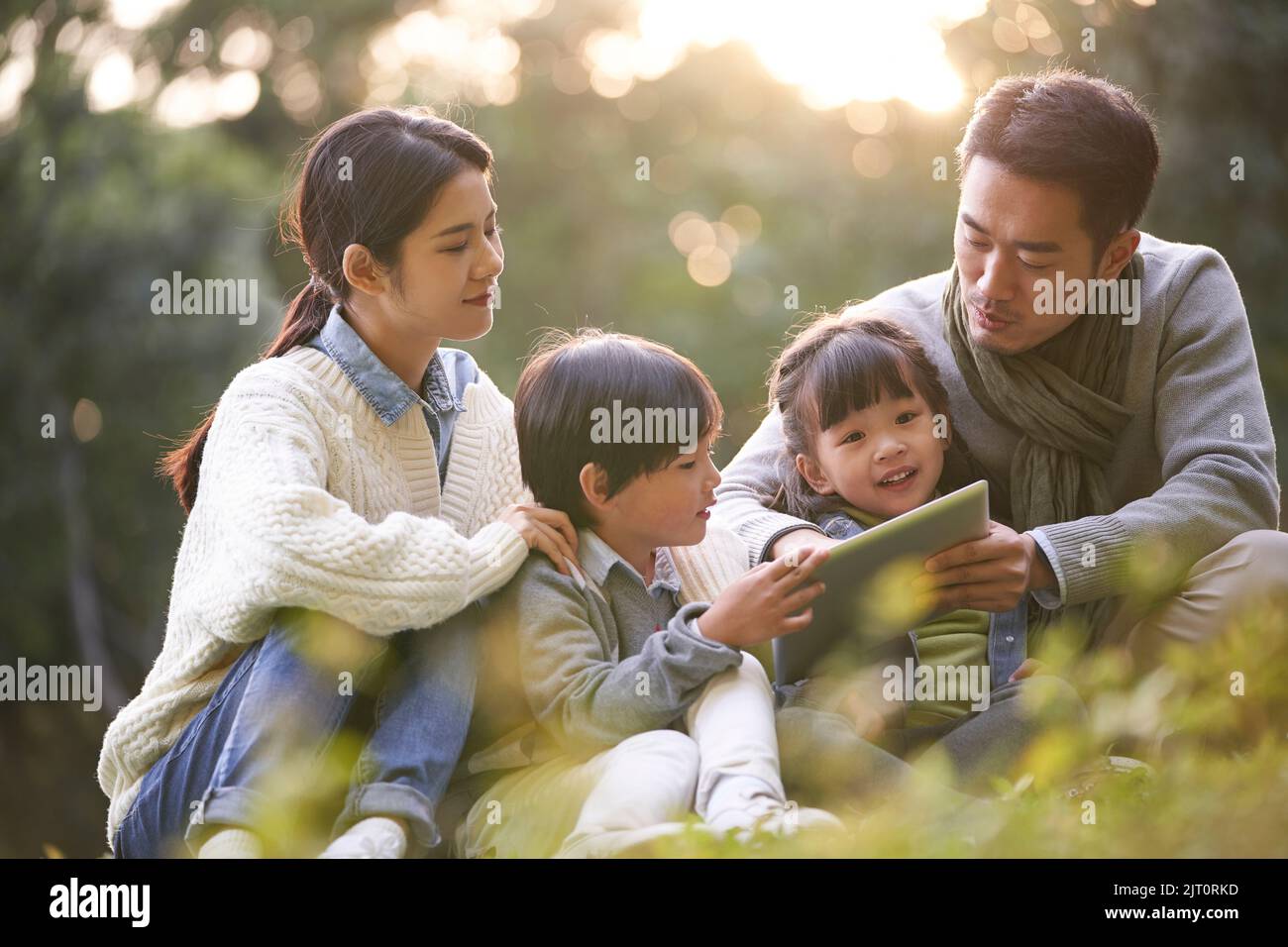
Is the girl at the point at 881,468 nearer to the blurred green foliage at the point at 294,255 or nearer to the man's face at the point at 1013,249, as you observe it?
the man's face at the point at 1013,249

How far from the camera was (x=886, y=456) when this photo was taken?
8.39ft

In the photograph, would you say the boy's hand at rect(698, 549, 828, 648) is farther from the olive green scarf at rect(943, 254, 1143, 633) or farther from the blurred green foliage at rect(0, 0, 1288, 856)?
the blurred green foliage at rect(0, 0, 1288, 856)

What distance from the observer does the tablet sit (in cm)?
221

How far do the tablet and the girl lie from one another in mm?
70

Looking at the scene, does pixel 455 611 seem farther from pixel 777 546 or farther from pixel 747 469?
pixel 747 469

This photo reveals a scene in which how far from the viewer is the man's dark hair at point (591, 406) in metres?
2.39

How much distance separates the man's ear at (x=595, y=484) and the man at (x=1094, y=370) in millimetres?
316

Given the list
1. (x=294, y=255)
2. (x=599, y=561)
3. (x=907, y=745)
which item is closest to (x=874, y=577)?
(x=907, y=745)

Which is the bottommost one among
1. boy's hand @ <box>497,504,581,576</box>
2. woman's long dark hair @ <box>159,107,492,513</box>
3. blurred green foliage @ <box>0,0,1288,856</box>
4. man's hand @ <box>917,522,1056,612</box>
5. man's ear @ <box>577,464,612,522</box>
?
man's hand @ <box>917,522,1056,612</box>

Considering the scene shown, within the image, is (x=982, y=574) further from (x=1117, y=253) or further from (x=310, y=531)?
(x=310, y=531)

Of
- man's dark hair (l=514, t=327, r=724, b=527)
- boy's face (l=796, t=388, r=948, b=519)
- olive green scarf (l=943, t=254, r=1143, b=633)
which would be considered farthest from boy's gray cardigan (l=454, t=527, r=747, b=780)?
olive green scarf (l=943, t=254, r=1143, b=633)

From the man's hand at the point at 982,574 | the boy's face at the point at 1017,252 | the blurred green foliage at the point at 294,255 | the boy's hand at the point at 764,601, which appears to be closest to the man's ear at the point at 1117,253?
the boy's face at the point at 1017,252

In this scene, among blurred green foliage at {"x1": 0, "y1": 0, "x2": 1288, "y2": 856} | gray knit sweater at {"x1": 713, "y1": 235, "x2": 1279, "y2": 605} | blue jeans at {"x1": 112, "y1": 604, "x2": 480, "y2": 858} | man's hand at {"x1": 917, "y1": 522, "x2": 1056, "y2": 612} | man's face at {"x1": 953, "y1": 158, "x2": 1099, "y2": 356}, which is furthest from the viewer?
blurred green foliage at {"x1": 0, "y1": 0, "x2": 1288, "y2": 856}
